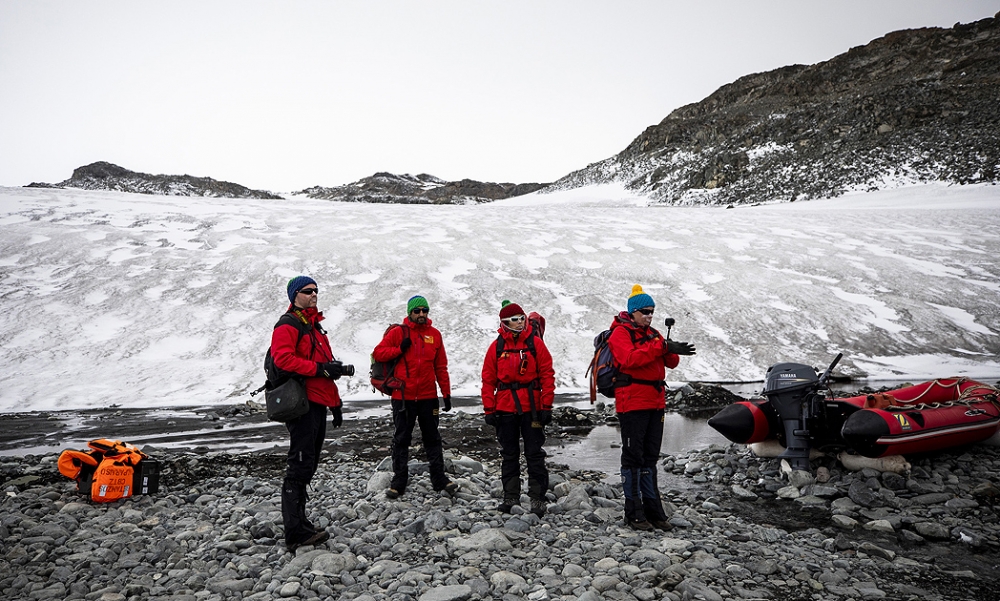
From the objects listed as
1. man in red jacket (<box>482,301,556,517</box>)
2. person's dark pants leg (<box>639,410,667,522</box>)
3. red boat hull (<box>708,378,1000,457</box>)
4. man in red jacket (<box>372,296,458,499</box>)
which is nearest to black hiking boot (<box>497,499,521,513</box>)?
man in red jacket (<box>482,301,556,517</box>)

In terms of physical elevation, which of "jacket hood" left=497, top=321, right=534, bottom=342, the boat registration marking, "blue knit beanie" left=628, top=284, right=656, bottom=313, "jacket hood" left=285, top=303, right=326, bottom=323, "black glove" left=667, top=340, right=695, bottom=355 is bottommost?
the boat registration marking

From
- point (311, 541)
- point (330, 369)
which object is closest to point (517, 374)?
point (330, 369)

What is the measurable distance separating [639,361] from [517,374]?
4.00ft

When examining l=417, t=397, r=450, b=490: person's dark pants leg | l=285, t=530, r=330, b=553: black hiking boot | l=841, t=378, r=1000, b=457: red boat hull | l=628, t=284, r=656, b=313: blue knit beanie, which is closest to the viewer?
l=285, t=530, r=330, b=553: black hiking boot

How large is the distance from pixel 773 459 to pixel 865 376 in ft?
30.8

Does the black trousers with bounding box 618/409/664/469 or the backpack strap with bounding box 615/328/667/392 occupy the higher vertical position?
the backpack strap with bounding box 615/328/667/392

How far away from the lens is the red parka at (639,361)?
520 centimetres

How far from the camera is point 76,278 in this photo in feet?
58.4

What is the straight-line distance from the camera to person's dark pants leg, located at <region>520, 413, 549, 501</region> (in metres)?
5.78

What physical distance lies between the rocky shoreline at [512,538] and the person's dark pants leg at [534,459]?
243 millimetres

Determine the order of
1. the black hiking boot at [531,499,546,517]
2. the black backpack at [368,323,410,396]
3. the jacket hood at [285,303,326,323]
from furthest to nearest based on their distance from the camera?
the black backpack at [368,323,410,396] < the black hiking boot at [531,499,546,517] < the jacket hood at [285,303,326,323]

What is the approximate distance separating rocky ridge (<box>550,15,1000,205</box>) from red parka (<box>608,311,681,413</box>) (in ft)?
142

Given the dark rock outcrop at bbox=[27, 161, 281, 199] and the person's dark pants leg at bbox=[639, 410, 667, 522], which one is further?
the dark rock outcrop at bbox=[27, 161, 281, 199]

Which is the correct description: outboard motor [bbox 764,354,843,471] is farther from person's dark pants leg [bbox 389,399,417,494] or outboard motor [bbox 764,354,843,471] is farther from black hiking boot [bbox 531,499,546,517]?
person's dark pants leg [bbox 389,399,417,494]
